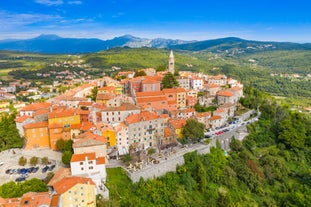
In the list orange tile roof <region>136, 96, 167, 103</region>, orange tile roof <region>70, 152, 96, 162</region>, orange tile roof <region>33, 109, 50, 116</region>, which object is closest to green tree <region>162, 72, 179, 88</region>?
orange tile roof <region>136, 96, 167, 103</region>

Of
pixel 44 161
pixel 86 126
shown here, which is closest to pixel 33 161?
pixel 44 161

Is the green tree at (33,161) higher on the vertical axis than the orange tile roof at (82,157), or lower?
lower

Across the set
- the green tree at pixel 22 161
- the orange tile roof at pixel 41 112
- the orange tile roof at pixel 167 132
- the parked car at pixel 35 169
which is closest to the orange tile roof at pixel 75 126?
the orange tile roof at pixel 41 112

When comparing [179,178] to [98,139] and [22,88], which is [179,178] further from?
[22,88]

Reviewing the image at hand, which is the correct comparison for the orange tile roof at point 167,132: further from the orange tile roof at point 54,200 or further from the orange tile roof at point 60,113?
the orange tile roof at point 54,200

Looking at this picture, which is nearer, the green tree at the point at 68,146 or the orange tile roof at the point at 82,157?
the orange tile roof at the point at 82,157

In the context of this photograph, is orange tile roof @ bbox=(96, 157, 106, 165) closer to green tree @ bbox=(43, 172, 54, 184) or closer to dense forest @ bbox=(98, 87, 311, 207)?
dense forest @ bbox=(98, 87, 311, 207)
